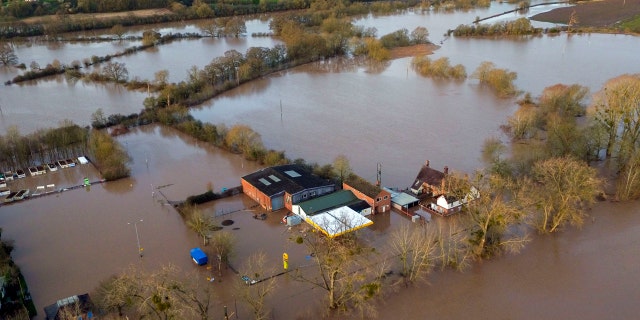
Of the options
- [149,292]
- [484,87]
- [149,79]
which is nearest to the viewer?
[149,292]

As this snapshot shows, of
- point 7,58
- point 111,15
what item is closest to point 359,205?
point 7,58

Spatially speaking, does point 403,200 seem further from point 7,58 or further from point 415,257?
point 7,58

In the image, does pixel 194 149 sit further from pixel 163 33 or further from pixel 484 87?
pixel 163 33

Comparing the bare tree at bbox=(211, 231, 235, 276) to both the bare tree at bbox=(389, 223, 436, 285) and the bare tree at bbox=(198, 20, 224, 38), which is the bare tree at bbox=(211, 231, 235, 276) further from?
the bare tree at bbox=(198, 20, 224, 38)

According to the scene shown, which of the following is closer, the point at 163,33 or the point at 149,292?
the point at 149,292

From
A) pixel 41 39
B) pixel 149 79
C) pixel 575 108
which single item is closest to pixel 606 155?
pixel 575 108

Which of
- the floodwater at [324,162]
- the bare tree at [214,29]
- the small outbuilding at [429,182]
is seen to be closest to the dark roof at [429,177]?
the small outbuilding at [429,182]
